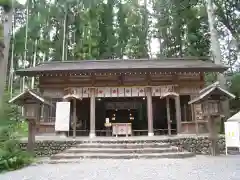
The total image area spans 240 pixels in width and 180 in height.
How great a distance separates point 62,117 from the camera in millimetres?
12031

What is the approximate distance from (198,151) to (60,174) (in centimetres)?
619

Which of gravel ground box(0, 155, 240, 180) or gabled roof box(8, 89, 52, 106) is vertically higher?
gabled roof box(8, 89, 52, 106)

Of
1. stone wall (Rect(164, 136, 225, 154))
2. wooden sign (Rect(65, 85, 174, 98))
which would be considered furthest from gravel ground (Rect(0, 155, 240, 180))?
wooden sign (Rect(65, 85, 174, 98))

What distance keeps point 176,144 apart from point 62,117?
5.39 metres

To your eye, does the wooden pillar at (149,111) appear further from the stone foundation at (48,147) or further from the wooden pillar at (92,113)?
the stone foundation at (48,147)

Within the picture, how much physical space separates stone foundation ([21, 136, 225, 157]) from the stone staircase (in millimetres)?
559

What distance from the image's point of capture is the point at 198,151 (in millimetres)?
10391

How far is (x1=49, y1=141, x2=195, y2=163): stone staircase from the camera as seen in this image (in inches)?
352

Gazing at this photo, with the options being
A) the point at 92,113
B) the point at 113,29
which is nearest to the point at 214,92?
the point at 92,113

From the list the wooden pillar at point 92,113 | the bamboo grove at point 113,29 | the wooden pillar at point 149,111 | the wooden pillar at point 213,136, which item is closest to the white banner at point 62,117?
the wooden pillar at point 92,113

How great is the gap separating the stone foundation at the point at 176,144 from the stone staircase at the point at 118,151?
559 mm

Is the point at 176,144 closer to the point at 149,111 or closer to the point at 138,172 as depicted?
the point at 149,111

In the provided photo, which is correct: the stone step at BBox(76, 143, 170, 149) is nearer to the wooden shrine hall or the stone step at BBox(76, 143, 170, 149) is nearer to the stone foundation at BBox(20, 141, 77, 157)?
the stone foundation at BBox(20, 141, 77, 157)

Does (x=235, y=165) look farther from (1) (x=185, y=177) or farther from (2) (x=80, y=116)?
(2) (x=80, y=116)
